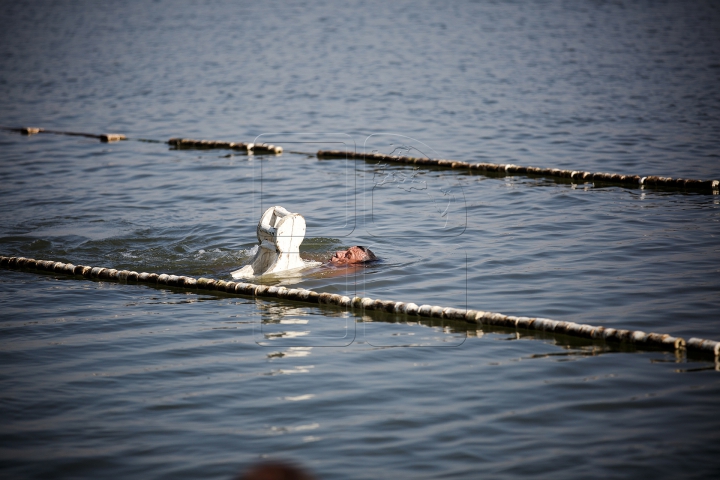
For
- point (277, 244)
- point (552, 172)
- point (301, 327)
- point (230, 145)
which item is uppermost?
point (230, 145)

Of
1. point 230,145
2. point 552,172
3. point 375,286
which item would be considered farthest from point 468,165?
point 375,286

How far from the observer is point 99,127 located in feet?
51.4

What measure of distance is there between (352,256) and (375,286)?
0.55 m

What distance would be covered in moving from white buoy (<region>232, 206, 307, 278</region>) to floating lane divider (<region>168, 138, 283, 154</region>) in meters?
6.31

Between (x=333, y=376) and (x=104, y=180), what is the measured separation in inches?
292

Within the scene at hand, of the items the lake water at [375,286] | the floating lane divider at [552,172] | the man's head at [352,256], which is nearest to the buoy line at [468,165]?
the floating lane divider at [552,172]

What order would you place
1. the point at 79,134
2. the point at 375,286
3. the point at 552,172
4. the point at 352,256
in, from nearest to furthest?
1. the point at 375,286
2. the point at 352,256
3. the point at 552,172
4. the point at 79,134

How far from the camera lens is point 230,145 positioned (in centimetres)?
1323

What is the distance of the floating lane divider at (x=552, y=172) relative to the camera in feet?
30.1

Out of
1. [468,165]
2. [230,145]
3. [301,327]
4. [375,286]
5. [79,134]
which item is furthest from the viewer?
[79,134]

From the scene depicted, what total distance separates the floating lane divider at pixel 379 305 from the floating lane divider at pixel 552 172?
15.3 ft

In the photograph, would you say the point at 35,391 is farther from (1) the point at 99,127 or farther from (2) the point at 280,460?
(1) the point at 99,127

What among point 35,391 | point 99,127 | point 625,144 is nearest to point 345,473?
point 35,391

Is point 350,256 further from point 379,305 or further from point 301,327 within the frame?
point 301,327
